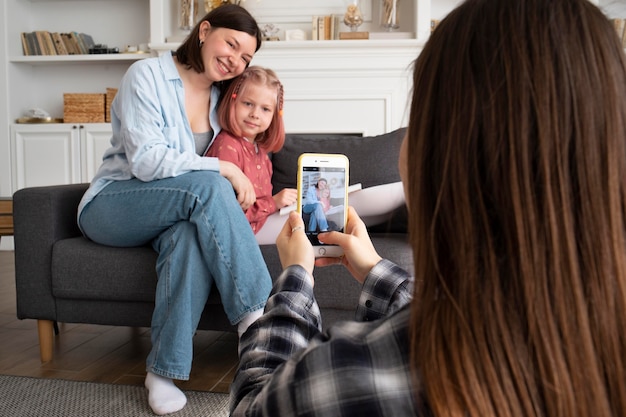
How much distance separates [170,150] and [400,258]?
71 cm

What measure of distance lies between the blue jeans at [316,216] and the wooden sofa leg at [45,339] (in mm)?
1085

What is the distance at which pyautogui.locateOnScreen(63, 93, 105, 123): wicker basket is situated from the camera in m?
4.25

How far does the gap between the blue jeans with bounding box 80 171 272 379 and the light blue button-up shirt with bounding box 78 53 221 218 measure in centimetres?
6

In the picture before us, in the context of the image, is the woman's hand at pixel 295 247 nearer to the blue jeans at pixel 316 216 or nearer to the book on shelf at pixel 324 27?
the blue jeans at pixel 316 216

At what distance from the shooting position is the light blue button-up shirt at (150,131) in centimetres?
162

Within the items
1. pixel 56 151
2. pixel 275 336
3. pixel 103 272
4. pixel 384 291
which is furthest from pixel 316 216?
pixel 56 151

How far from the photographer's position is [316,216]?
1150 mm

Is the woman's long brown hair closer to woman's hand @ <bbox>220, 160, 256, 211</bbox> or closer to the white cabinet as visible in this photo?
woman's hand @ <bbox>220, 160, 256, 211</bbox>

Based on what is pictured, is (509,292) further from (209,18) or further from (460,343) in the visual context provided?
(209,18)

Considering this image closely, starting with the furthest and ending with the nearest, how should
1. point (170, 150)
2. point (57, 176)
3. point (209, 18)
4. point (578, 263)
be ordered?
1. point (57, 176)
2. point (209, 18)
3. point (170, 150)
4. point (578, 263)

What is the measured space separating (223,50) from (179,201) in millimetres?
539

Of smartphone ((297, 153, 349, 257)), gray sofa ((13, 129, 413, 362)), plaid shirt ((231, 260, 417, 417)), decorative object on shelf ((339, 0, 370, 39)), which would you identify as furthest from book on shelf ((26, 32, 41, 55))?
plaid shirt ((231, 260, 417, 417))

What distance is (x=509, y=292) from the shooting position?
419 millimetres

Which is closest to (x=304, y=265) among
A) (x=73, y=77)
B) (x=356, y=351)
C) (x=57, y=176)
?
(x=356, y=351)
